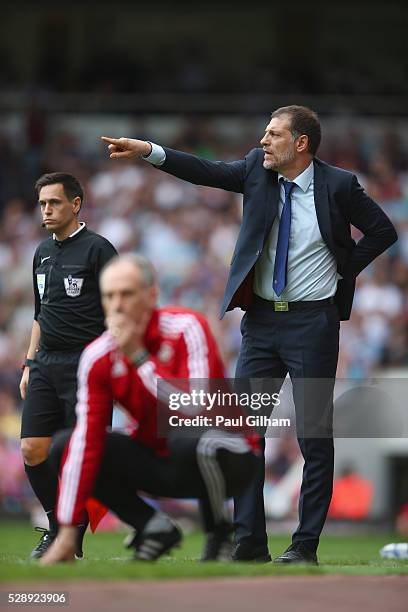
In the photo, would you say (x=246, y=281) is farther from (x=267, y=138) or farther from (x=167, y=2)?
(x=167, y=2)

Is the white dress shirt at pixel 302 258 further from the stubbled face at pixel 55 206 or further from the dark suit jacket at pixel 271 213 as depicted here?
the stubbled face at pixel 55 206

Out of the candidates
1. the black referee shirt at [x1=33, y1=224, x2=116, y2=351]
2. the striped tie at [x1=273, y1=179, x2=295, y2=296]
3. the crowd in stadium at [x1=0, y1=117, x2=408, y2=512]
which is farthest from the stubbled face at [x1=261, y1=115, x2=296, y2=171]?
the crowd in stadium at [x1=0, y1=117, x2=408, y2=512]

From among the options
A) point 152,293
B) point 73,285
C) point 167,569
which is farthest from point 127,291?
point 73,285

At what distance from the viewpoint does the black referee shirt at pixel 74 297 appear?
7797 millimetres

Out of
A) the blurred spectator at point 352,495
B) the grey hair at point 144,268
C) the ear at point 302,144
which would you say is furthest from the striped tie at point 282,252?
the blurred spectator at point 352,495

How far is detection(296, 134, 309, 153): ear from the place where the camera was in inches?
303

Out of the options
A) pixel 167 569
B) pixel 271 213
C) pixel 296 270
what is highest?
pixel 271 213

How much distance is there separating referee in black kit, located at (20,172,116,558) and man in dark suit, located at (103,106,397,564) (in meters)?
0.73

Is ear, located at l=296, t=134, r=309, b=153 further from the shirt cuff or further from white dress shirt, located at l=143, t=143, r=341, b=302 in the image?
the shirt cuff

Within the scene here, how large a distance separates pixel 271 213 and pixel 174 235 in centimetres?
977

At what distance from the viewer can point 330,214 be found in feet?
24.9

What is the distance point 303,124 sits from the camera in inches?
304

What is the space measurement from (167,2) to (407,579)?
1718 centimetres

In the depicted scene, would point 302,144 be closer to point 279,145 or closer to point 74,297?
point 279,145
